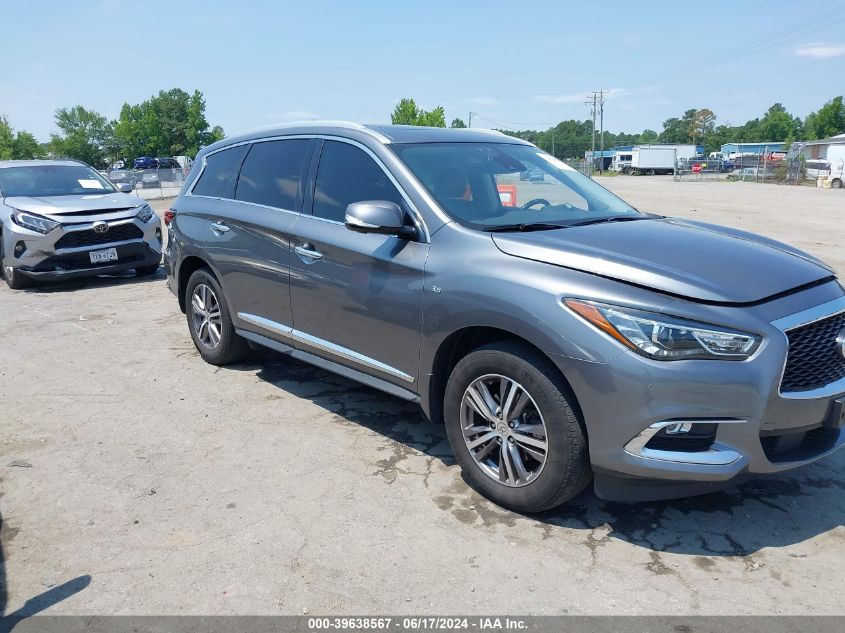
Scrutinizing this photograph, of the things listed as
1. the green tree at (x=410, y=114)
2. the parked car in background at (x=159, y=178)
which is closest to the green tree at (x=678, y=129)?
the green tree at (x=410, y=114)

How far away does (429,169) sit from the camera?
405 centimetres

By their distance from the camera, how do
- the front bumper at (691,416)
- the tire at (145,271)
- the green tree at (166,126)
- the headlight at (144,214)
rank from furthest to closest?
the green tree at (166,126)
the tire at (145,271)
the headlight at (144,214)
the front bumper at (691,416)

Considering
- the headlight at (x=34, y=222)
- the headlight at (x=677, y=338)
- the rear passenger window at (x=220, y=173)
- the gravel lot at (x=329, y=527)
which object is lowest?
the gravel lot at (x=329, y=527)

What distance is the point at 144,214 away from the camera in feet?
32.4

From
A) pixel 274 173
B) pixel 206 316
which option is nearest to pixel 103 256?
pixel 206 316

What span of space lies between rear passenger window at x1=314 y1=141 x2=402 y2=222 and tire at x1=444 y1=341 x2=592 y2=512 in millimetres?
1188

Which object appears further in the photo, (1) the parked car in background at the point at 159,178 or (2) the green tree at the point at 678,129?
(2) the green tree at the point at 678,129

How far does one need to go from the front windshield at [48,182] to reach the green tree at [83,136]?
300ft

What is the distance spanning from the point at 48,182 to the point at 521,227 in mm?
8884

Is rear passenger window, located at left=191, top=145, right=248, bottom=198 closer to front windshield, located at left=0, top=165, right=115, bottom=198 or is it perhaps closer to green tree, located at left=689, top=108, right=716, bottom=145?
front windshield, located at left=0, top=165, right=115, bottom=198

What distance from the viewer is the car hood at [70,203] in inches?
360

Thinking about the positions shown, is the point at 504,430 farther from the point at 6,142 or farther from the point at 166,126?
the point at 166,126

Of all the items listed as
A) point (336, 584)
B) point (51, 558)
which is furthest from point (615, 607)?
point (51, 558)

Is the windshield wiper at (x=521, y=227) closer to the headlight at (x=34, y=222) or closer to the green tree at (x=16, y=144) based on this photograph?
the headlight at (x=34, y=222)
